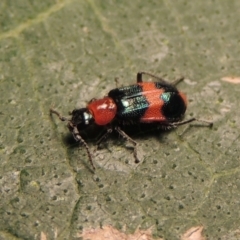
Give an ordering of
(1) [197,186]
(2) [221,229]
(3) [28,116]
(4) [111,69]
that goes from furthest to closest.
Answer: (4) [111,69]
(3) [28,116]
(1) [197,186]
(2) [221,229]

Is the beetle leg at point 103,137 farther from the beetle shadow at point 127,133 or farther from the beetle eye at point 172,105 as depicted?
the beetle eye at point 172,105

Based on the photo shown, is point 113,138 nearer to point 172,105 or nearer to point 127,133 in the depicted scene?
point 127,133

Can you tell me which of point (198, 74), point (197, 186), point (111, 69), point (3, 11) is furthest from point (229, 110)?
point (3, 11)

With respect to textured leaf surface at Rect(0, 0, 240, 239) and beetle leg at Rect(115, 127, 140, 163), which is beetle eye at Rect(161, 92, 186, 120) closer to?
textured leaf surface at Rect(0, 0, 240, 239)

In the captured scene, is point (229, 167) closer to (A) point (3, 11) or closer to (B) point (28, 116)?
(B) point (28, 116)

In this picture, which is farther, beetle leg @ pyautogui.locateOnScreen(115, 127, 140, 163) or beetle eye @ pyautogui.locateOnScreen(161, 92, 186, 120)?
beetle eye @ pyautogui.locateOnScreen(161, 92, 186, 120)

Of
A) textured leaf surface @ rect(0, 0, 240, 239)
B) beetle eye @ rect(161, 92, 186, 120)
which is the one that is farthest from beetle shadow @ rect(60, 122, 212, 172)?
beetle eye @ rect(161, 92, 186, 120)
